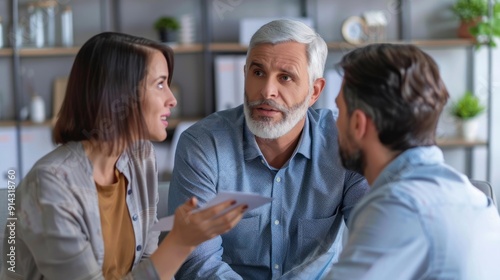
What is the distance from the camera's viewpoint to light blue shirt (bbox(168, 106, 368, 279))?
1839mm

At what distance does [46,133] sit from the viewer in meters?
4.52

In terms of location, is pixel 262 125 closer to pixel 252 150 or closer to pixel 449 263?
pixel 252 150

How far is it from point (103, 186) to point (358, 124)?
1.86 feet

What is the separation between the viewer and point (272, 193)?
6.19ft

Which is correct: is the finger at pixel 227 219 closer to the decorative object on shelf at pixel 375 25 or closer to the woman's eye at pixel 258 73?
the woman's eye at pixel 258 73

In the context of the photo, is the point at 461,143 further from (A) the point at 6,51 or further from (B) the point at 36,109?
(A) the point at 6,51

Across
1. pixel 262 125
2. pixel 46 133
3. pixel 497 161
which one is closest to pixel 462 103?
pixel 497 161

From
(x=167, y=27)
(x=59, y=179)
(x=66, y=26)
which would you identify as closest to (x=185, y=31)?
(x=167, y=27)

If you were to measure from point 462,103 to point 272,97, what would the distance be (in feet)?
9.39

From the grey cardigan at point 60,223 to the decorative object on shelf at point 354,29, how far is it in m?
3.30

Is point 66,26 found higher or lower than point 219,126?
higher

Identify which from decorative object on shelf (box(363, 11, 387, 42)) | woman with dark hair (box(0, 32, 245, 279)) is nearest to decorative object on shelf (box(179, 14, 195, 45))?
decorative object on shelf (box(363, 11, 387, 42))

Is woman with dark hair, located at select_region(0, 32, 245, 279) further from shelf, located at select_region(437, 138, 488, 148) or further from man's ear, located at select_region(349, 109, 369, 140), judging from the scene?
shelf, located at select_region(437, 138, 488, 148)

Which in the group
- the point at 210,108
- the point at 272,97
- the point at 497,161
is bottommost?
the point at 497,161
